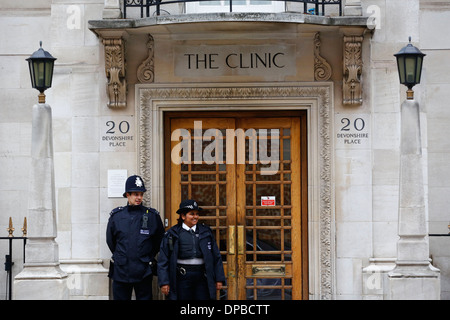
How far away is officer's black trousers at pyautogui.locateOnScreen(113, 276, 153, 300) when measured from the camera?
1106 cm

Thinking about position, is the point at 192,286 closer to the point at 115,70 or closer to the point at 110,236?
the point at 110,236

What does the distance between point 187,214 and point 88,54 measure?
9.92 ft

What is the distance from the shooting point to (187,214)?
1097cm

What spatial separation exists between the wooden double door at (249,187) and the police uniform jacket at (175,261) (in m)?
1.23

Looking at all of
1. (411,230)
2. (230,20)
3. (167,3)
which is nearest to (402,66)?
(411,230)

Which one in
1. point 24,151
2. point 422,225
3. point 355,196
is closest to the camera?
point 422,225

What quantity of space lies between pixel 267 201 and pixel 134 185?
226cm

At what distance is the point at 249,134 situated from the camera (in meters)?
12.3

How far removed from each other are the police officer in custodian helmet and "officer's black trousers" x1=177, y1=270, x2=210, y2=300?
50 cm

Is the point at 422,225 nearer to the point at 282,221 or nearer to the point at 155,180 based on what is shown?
the point at 282,221

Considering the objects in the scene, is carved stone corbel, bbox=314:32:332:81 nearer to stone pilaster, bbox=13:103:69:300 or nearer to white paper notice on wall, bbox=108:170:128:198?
white paper notice on wall, bbox=108:170:128:198

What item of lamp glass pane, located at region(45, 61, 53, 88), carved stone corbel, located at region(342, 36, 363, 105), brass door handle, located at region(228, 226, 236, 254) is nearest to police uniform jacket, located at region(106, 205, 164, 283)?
brass door handle, located at region(228, 226, 236, 254)

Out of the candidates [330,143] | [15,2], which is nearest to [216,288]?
[330,143]

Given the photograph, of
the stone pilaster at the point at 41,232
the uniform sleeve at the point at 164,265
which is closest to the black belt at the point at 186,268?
the uniform sleeve at the point at 164,265
